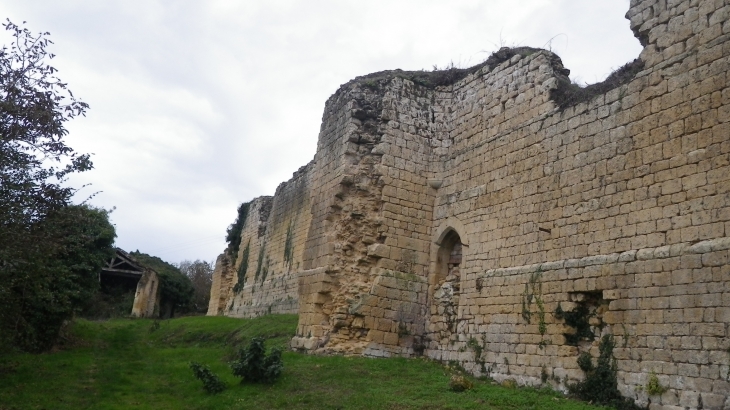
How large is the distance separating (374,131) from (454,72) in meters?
2.31

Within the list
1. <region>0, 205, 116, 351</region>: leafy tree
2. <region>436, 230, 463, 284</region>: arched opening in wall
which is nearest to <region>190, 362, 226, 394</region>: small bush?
<region>0, 205, 116, 351</region>: leafy tree

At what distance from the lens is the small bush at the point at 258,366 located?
408 inches

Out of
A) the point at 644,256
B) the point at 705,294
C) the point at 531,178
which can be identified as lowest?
the point at 705,294

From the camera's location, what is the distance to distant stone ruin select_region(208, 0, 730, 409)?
309 inches

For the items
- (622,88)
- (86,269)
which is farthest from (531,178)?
(86,269)

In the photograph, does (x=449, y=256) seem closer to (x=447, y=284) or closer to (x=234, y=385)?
(x=447, y=284)

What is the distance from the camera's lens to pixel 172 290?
34.0 metres

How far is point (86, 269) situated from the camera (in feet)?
50.6

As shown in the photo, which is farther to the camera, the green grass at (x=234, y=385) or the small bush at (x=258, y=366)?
the small bush at (x=258, y=366)

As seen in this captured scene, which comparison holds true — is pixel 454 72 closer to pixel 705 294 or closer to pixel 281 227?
pixel 705 294

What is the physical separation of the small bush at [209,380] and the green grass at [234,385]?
0.46ft

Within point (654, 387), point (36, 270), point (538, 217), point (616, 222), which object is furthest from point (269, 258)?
point (654, 387)

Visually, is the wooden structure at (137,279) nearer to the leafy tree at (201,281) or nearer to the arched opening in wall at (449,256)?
the leafy tree at (201,281)

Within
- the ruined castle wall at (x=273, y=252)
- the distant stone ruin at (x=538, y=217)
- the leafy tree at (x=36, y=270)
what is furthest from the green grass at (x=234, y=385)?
the ruined castle wall at (x=273, y=252)
